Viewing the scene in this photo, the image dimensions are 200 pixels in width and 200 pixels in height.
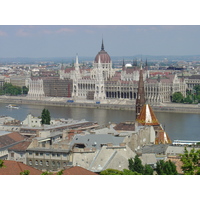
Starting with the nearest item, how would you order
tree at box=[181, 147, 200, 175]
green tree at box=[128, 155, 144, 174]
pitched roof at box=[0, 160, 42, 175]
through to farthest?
tree at box=[181, 147, 200, 175], pitched roof at box=[0, 160, 42, 175], green tree at box=[128, 155, 144, 174]

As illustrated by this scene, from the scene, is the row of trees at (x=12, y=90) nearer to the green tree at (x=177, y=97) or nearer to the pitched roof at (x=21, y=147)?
the green tree at (x=177, y=97)

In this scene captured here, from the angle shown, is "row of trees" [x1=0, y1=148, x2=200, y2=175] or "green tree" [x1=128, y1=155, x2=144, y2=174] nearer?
"row of trees" [x1=0, y1=148, x2=200, y2=175]

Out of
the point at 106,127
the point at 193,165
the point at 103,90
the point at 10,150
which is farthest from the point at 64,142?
the point at 103,90

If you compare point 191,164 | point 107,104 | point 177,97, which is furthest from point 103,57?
point 191,164

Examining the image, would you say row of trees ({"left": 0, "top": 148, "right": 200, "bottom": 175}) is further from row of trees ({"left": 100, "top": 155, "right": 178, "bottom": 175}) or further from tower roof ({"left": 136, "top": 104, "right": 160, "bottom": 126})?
tower roof ({"left": 136, "top": 104, "right": 160, "bottom": 126})

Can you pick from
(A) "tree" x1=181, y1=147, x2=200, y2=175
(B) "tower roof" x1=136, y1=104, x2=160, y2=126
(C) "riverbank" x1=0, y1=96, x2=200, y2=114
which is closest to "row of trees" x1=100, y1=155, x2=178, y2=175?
(A) "tree" x1=181, y1=147, x2=200, y2=175

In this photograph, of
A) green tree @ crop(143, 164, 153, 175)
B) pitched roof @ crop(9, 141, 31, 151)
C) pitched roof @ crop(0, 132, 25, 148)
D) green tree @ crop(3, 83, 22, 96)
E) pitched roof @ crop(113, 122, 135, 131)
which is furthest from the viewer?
green tree @ crop(3, 83, 22, 96)
